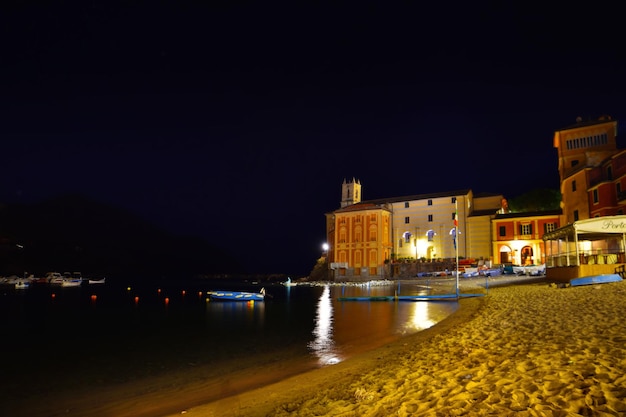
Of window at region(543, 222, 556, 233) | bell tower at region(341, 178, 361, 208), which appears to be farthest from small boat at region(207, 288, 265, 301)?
bell tower at region(341, 178, 361, 208)

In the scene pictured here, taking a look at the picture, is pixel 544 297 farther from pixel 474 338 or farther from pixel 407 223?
pixel 407 223

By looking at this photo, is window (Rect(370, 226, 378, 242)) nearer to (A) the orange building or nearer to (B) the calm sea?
(A) the orange building

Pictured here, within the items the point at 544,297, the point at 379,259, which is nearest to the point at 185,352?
the point at 544,297

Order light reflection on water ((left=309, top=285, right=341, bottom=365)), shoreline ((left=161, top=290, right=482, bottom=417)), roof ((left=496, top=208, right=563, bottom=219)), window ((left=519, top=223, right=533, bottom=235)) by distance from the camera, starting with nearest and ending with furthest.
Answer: shoreline ((left=161, top=290, right=482, bottom=417))
light reflection on water ((left=309, top=285, right=341, bottom=365))
roof ((left=496, top=208, right=563, bottom=219))
window ((left=519, top=223, right=533, bottom=235))

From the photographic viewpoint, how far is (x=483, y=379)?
7.88 m

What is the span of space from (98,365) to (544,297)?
73.4ft

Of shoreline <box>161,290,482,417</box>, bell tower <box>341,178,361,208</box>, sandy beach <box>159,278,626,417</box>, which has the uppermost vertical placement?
bell tower <box>341,178,361,208</box>

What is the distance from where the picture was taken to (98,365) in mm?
16609

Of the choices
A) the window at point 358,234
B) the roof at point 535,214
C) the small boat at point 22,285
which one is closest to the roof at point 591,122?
the roof at point 535,214

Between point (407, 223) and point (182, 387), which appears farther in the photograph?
point (407, 223)

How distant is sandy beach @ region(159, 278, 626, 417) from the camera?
20.3 feet

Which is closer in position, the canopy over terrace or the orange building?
the canopy over terrace

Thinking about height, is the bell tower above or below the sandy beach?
above

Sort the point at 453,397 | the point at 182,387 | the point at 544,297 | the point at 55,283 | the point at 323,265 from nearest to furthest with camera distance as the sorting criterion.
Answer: the point at 453,397
the point at 182,387
the point at 544,297
the point at 323,265
the point at 55,283
